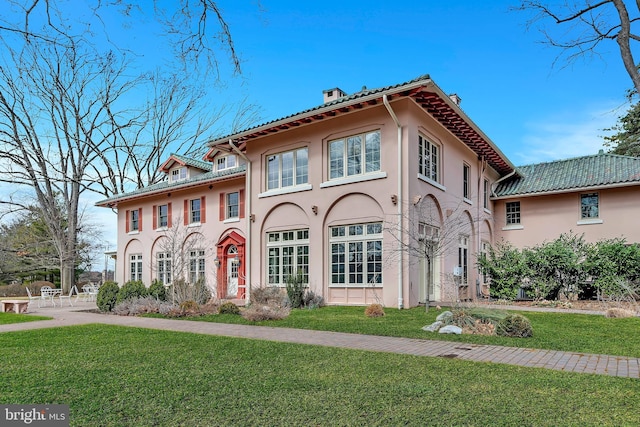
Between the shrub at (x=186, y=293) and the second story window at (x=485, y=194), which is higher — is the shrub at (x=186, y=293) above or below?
below

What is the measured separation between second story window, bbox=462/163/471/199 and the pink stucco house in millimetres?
65

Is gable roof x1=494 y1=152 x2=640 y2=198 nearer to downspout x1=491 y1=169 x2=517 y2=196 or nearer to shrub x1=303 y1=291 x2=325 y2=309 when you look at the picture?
downspout x1=491 y1=169 x2=517 y2=196

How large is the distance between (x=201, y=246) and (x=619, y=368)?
62.5 ft

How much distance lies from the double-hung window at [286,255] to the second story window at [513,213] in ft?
33.4

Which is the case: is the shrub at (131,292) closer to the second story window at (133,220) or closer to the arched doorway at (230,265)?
the arched doorway at (230,265)

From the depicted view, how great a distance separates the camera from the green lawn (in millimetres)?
7242

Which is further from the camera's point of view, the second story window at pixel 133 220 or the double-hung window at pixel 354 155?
the second story window at pixel 133 220

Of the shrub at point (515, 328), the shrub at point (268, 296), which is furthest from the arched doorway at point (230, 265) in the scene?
the shrub at point (515, 328)

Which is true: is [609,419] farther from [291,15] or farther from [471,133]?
[471,133]

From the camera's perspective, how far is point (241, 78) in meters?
5.27

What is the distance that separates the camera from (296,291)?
14.1 metres

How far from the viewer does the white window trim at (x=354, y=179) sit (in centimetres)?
1402

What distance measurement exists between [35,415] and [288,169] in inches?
516

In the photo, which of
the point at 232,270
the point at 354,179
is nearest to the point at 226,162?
the point at 232,270
